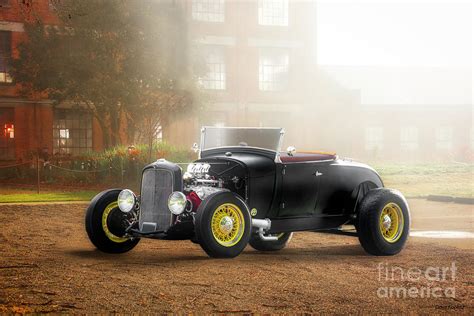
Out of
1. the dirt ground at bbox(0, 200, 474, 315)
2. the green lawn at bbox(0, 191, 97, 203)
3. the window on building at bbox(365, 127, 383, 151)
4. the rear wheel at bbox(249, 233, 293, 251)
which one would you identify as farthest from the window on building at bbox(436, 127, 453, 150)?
the rear wheel at bbox(249, 233, 293, 251)

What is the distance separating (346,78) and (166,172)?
4051 centimetres

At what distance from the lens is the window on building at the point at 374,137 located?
42.0 meters

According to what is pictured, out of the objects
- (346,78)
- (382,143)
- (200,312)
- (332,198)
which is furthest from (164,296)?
(346,78)

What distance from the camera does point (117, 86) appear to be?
24.4m

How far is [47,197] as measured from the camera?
63.9 feet

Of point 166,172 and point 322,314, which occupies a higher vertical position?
point 166,172

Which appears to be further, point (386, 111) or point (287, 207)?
point (386, 111)

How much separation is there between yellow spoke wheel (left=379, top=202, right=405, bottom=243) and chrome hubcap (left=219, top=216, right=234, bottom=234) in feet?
6.90

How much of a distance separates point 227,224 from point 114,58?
57.7 ft

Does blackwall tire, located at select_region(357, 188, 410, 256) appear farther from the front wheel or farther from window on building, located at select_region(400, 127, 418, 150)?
window on building, located at select_region(400, 127, 418, 150)

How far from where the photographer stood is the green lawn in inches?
733

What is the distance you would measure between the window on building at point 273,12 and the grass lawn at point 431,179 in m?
9.86

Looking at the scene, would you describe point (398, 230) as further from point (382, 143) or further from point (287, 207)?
point (382, 143)

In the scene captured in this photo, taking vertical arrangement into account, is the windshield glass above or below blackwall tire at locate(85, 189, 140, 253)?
above
